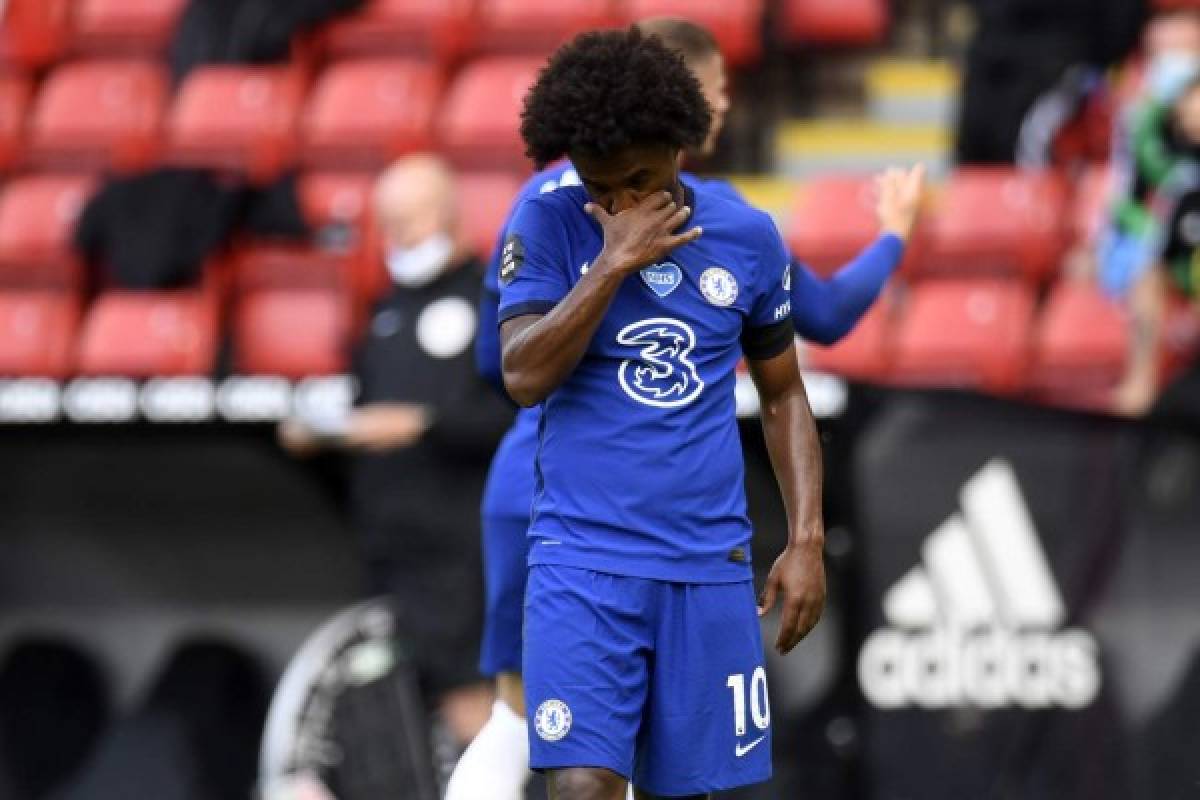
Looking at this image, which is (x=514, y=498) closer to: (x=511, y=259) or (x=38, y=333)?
(x=511, y=259)

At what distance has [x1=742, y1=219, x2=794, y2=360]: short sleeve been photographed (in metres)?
4.10

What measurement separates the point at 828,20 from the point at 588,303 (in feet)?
18.8

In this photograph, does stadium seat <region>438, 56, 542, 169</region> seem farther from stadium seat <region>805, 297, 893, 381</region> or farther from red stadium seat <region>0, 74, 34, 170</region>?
red stadium seat <region>0, 74, 34, 170</region>

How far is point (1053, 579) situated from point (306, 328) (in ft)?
10.5

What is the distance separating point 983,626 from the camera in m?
6.00

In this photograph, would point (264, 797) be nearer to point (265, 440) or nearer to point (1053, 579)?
point (265, 440)

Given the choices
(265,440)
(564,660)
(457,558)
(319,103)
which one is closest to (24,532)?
(265,440)

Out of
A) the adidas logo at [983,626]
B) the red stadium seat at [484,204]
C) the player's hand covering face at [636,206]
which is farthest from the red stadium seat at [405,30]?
the player's hand covering face at [636,206]

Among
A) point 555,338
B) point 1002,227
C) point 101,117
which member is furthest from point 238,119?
point 555,338

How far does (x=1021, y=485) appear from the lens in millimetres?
6020

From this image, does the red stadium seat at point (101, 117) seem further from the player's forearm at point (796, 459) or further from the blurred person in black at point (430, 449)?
the player's forearm at point (796, 459)

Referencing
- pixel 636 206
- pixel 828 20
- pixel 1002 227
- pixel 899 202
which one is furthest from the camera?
pixel 828 20

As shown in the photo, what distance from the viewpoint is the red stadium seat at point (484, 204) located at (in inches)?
325

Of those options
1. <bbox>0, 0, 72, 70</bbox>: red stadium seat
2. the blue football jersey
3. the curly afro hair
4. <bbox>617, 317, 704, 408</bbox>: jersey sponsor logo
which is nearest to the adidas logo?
the blue football jersey
